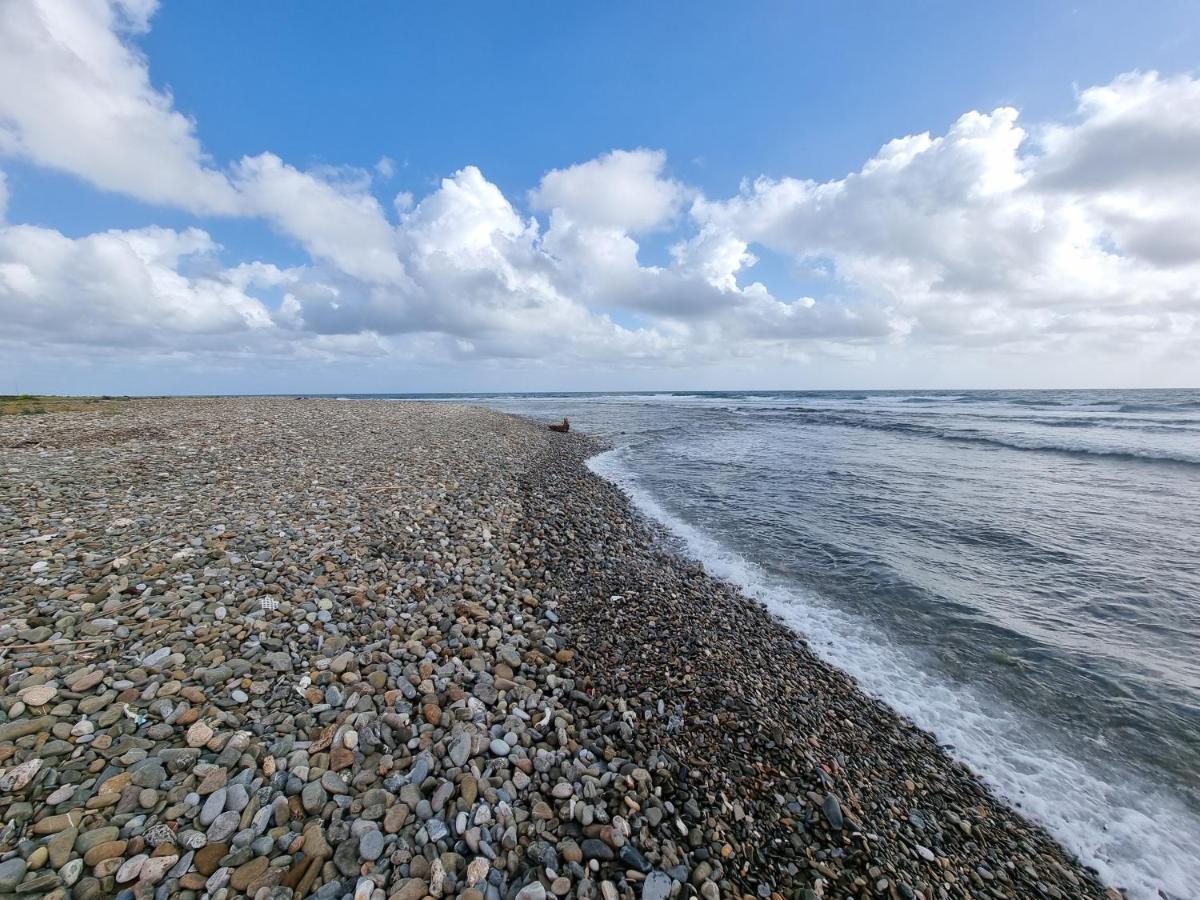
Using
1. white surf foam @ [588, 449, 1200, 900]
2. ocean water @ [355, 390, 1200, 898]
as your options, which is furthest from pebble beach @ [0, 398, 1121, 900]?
ocean water @ [355, 390, 1200, 898]

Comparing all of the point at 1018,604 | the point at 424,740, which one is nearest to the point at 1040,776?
the point at 1018,604

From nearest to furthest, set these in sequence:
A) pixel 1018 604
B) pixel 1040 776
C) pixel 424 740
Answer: pixel 424 740 → pixel 1040 776 → pixel 1018 604

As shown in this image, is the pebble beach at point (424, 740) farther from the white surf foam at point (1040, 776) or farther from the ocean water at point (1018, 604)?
the ocean water at point (1018, 604)

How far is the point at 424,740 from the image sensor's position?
13.3 feet

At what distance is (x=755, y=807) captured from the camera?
393 centimetres

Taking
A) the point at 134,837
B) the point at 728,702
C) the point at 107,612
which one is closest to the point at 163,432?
the point at 107,612

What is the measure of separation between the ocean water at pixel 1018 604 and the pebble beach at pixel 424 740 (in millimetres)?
892

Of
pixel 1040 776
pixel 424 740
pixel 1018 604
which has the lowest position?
pixel 1040 776

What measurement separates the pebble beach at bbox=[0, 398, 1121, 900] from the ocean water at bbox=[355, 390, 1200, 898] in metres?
0.89

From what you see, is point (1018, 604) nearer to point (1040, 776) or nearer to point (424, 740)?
point (1040, 776)

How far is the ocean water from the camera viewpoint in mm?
4828

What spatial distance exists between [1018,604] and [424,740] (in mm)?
9811

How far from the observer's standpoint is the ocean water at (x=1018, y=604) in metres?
4.83

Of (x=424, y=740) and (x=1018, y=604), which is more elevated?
(x=424, y=740)
